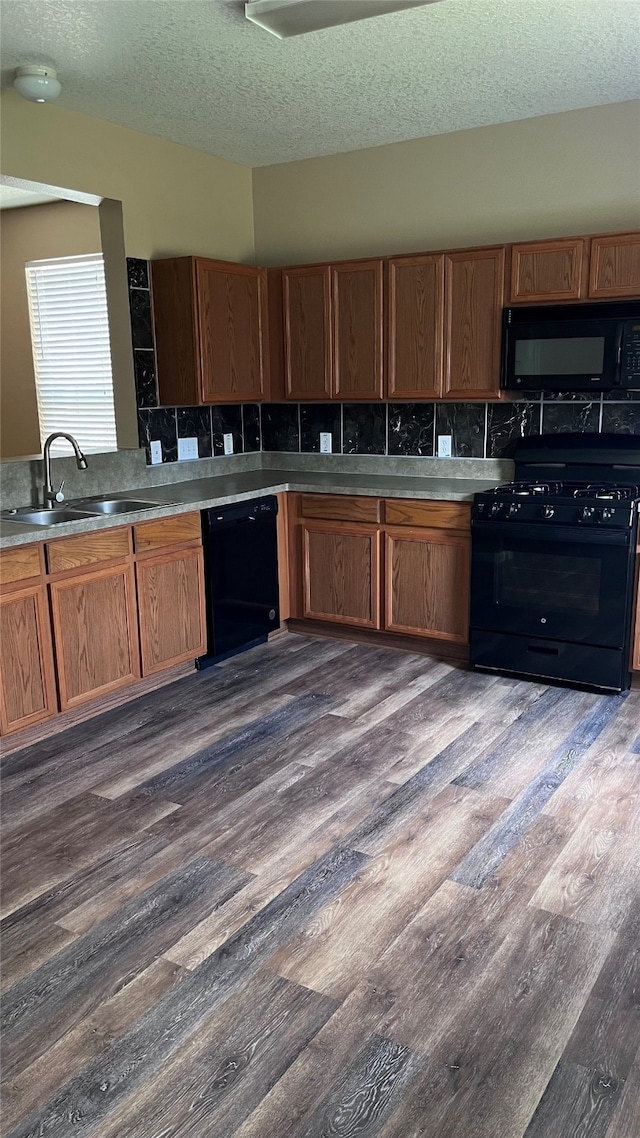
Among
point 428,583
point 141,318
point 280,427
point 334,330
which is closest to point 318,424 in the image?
point 280,427

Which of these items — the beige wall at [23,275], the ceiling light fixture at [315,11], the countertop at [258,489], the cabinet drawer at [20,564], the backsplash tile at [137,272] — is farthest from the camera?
the beige wall at [23,275]

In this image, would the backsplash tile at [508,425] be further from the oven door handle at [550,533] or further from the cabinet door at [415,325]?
the oven door handle at [550,533]

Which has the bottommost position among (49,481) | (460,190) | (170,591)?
(170,591)

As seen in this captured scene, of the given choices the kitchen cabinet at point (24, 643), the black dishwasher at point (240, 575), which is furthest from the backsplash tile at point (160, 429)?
the kitchen cabinet at point (24, 643)

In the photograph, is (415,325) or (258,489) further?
(258,489)

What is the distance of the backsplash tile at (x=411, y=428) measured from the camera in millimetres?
4637

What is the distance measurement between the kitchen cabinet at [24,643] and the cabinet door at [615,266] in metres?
2.69

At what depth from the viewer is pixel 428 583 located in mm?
4281

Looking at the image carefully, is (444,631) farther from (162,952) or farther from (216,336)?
(162,952)

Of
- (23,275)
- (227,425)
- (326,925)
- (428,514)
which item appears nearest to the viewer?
(326,925)

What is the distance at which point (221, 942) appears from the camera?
86.6 inches

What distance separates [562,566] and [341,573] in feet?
4.04

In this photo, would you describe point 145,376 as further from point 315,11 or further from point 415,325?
point 315,11

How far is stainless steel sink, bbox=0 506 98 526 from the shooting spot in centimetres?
370
